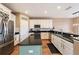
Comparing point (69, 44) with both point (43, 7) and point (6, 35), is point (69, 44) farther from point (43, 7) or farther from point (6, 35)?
point (6, 35)

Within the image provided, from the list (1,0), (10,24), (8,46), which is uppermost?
(1,0)

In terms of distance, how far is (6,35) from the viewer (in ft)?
8.31

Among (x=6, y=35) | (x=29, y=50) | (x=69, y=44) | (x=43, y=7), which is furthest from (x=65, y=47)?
(x=6, y=35)

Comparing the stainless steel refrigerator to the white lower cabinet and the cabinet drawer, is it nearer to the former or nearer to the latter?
the cabinet drawer

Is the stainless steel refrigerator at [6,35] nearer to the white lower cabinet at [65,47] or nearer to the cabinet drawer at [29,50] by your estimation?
the cabinet drawer at [29,50]

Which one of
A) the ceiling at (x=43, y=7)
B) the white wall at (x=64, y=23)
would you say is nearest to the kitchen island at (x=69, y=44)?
the ceiling at (x=43, y=7)

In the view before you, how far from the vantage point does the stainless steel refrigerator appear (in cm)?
219

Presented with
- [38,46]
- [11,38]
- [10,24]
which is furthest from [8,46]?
[38,46]

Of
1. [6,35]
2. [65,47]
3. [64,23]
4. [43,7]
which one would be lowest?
[65,47]

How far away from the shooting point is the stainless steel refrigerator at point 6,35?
2.19 m
